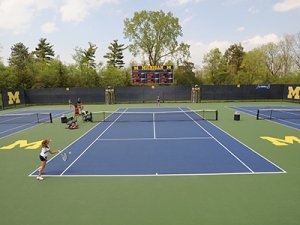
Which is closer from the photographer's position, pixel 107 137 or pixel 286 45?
pixel 107 137

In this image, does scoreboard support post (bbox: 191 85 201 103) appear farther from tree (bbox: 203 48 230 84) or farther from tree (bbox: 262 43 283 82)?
tree (bbox: 262 43 283 82)

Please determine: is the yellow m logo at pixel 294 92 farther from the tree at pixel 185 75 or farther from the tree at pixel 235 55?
the tree at pixel 235 55

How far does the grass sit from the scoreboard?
24.7m

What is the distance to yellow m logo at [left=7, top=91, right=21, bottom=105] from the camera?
33.6 meters

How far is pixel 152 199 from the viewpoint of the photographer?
645cm

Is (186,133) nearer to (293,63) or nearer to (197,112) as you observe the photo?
(197,112)

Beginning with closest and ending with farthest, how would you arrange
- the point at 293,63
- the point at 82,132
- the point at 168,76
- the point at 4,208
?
the point at 4,208
the point at 82,132
the point at 168,76
the point at 293,63

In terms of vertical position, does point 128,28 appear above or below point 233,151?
above

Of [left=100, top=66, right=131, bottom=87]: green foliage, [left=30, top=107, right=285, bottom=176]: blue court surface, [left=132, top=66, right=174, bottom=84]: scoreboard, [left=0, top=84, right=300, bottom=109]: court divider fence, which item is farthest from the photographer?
[left=100, top=66, right=131, bottom=87]: green foliage

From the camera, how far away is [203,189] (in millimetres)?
6996

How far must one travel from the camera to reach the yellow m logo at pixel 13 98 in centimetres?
3359

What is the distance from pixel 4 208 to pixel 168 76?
28590 mm

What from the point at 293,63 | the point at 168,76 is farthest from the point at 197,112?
the point at 293,63

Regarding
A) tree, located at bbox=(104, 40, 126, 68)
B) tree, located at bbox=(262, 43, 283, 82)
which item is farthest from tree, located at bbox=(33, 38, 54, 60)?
tree, located at bbox=(262, 43, 283, 82)
